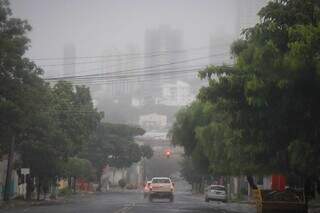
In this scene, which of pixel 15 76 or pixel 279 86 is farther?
pixel 15 76

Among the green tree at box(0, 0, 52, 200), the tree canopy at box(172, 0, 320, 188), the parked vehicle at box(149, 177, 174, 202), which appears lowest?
the parked vehicle at box(149, 177, 174, 202)

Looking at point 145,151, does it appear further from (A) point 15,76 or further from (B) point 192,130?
(A) point 15,76

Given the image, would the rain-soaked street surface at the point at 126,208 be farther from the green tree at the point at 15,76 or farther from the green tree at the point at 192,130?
the green tree at the point at 192,130

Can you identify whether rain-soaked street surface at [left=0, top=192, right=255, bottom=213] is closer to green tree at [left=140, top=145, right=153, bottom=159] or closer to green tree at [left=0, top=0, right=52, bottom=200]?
green tree at [left=0, top=0, right=52, bottom=200]

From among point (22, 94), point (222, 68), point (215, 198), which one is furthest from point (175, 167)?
point (222, 68)

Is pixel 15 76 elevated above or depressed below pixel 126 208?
above

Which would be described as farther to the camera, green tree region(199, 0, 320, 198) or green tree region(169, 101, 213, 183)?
green tree region(169, 101, 213, 183)

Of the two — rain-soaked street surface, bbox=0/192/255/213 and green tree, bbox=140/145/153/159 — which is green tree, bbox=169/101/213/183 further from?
green tree, bbox=140/145/153/159

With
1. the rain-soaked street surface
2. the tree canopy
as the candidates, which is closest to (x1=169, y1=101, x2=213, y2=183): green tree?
the rain-soaked street surface

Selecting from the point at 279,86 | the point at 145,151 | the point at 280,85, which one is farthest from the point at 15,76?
the point at 145,151

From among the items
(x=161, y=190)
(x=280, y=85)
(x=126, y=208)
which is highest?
(x=280, y=85)

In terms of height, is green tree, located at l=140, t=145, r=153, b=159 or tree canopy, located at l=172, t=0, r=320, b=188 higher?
green tree, located at l=140, t=145, r=153, b=159

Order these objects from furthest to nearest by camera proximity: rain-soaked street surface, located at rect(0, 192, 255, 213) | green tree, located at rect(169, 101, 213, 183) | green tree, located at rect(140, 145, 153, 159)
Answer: green tree, located at rect(140, 145, 153, 159)
green tree, located at rect(169, 101, 213, 183)
rain-soaked street surface, located at rect(0, 192, 255, 213)

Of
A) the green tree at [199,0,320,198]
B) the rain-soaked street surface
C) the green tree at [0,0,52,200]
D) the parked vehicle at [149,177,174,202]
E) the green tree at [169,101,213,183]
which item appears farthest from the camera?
the green tree at [169,101,213,183]
